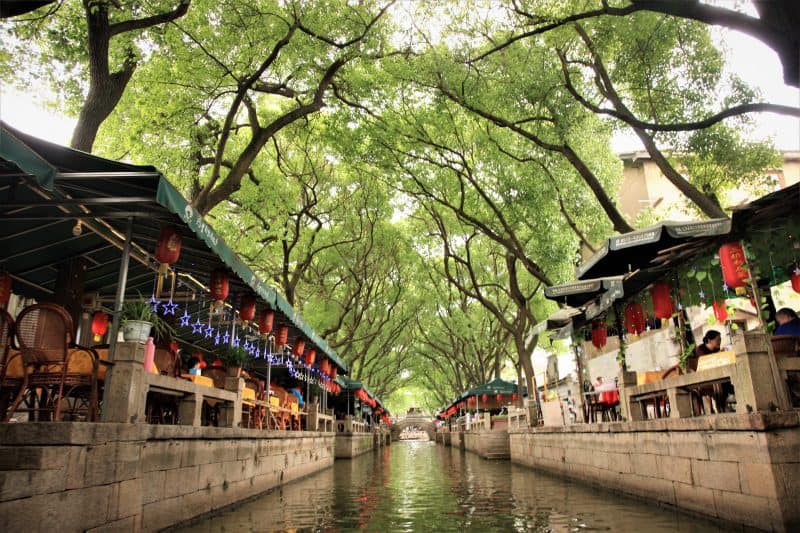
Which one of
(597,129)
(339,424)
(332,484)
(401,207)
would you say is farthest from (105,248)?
(339,424)

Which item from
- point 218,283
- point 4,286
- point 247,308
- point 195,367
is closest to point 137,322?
point 218,283

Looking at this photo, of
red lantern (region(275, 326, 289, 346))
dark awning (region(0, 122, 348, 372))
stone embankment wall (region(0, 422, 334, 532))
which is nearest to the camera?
stone embankment wall (region(0, 422, 334, 532))

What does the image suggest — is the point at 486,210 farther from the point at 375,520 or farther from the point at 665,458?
the point at 375,520

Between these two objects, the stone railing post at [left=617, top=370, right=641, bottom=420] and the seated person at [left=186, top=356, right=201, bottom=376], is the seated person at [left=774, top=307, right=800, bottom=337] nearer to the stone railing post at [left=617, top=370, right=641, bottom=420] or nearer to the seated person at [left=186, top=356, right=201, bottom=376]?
the stone railing post at [left=617, top=370, right=641, bottom=420]

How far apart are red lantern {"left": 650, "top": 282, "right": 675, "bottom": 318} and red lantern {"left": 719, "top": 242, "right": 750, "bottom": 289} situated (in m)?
1.79

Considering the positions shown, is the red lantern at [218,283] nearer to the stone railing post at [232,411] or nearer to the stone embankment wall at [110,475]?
the stone railing post at [232,411]

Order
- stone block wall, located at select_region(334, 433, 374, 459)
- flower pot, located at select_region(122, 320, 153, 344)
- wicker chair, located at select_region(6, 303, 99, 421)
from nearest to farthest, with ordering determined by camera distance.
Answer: wicker chair, located at select_region(6, 303, 99, 421), flower pot, located at select_region(122, 320, 153, 344), stone block wall, located at select_region(334, 433, 374, 459)

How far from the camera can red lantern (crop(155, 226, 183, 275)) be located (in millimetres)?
6266

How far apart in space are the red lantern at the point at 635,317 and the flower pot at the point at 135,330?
887 centimetres

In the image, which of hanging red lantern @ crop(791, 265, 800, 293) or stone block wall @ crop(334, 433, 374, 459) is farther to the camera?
stone block wall @ crop(334, 433, 374, 459)

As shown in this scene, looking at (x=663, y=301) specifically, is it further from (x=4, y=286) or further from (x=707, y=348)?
(x=4, y=286)

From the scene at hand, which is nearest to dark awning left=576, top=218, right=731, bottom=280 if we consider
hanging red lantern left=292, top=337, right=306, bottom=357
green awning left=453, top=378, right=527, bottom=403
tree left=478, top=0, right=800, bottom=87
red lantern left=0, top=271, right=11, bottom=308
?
tree left=478, top=0, right=800, bottom=87

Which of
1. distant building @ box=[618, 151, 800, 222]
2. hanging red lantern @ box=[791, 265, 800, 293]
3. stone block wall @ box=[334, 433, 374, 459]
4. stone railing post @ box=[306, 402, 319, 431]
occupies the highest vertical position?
distant building @ box=[618, 151, 800, 222]

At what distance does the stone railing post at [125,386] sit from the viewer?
5043 mm
